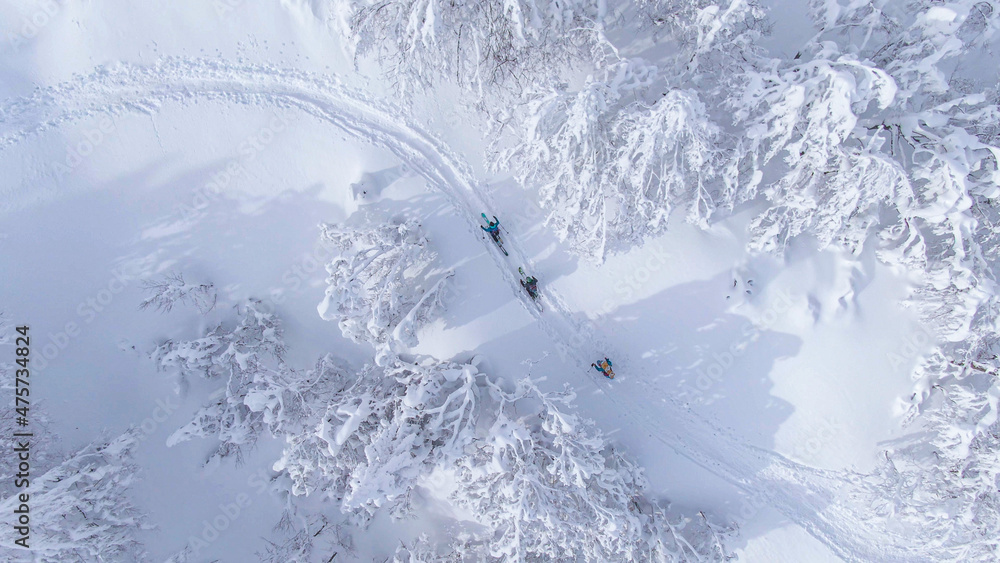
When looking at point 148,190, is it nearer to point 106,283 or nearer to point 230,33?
point 106,283

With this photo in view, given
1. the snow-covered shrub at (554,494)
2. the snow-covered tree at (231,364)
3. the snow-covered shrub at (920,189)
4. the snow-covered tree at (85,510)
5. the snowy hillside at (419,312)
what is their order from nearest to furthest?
the snow-covered shrub at (920,189) → the snow-covered tree at (85,510) → the snow-covered shrub at (554,494) → the snowy hillside at (419,312) → the snow-covered tree at (231,364)

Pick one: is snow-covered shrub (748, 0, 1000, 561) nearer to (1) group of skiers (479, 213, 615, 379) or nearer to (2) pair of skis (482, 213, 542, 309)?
(1) group of skiers (479, 213, 615, 379)

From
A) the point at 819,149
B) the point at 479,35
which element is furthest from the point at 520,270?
the point at 819,149

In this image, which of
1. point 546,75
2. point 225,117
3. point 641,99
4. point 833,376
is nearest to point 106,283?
point 225,117

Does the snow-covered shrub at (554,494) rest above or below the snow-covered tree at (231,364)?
below

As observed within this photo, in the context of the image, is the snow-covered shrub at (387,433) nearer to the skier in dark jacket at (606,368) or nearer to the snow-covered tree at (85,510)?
the skier in dark jacket at (606,368)

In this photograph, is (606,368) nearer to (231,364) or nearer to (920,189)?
(920,189)

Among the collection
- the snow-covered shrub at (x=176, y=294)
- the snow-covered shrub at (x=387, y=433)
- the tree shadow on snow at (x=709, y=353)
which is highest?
the snow-covered shrub at (x=176, y=294)

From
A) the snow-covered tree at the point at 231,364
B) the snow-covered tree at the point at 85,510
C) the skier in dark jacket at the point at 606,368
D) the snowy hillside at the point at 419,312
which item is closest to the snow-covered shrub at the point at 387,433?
the snowy hillside at the point at 419,312
